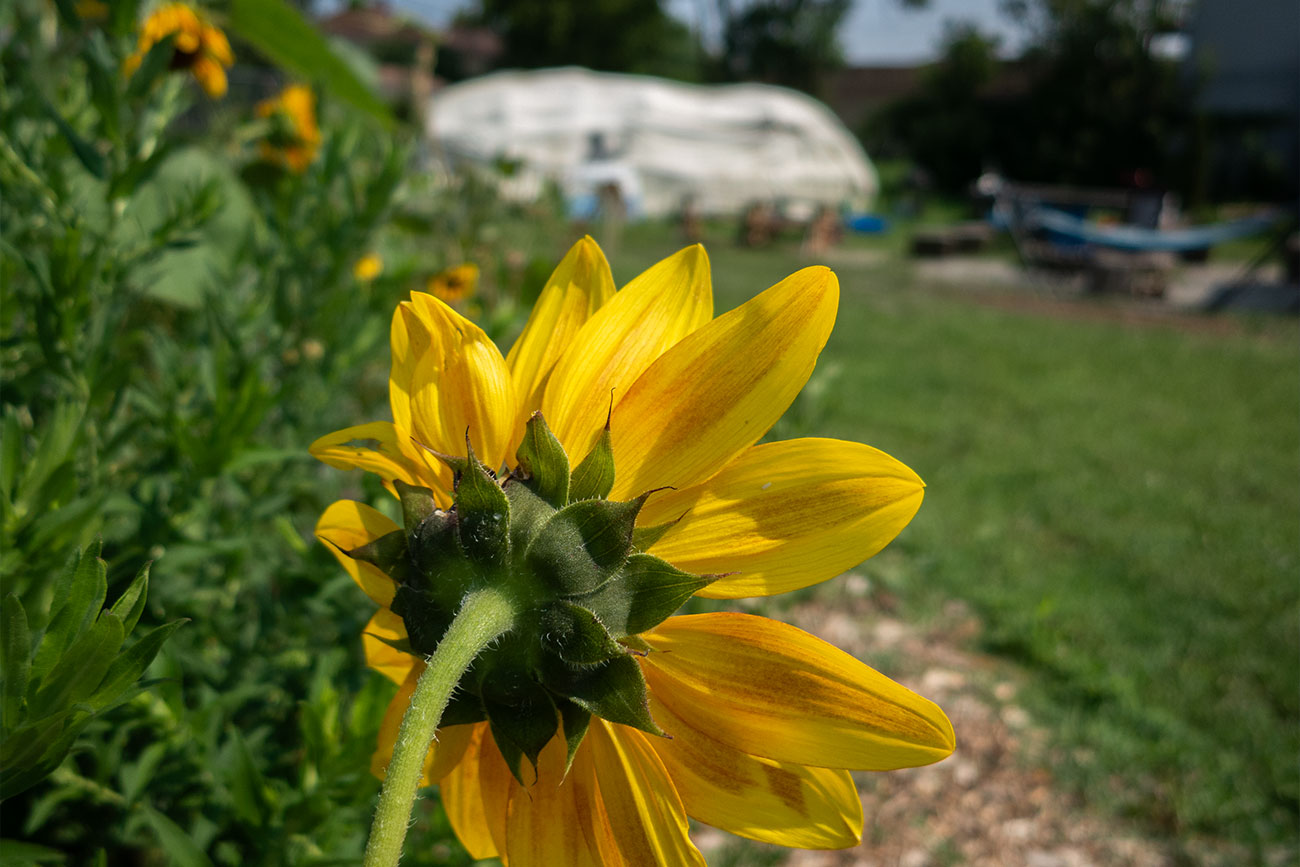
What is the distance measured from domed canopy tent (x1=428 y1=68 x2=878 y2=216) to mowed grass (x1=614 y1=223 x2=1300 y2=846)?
52.8 feet

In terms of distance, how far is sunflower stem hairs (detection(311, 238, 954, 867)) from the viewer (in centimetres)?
59

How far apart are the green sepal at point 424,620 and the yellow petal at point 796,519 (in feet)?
0.45

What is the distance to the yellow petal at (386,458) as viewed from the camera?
642 millimetres

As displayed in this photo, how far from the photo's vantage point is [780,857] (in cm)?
210

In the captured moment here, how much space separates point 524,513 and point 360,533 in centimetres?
15

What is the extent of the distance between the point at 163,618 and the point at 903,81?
4815cm

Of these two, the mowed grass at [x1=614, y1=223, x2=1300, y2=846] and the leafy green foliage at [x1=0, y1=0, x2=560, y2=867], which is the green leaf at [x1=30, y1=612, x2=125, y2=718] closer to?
the leafy green foliage at [x1=0, y1=0, x2=560, y2=867]

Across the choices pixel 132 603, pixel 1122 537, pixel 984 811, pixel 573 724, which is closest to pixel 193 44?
pixel 132 603

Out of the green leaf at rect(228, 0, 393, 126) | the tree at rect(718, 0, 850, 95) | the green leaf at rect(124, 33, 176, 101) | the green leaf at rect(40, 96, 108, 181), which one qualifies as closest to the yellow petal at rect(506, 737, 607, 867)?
the green leaf at rect(40, 96, 108, 181)

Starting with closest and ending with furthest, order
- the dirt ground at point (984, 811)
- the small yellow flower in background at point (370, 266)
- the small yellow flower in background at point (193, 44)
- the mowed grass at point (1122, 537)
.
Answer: the small yellow flower in background at point (193, 44)
the small yellow flower in background at point (370, 266)
the dirt ground at point (984, 811)
the mowed grass at point (1122, 537)

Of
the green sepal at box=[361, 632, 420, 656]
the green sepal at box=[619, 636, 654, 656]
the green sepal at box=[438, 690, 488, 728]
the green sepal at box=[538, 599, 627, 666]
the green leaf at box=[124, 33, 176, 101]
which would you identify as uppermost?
the green leaf at box=[124, 33, 176, 101]

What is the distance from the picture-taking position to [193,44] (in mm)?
1615

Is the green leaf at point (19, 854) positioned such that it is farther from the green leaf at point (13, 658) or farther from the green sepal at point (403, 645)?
the green sepal at point (403, 645)

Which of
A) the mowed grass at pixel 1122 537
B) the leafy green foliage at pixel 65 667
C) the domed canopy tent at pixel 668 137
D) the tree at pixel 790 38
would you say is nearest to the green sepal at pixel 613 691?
the leafy green foliage at pixel 65 667
